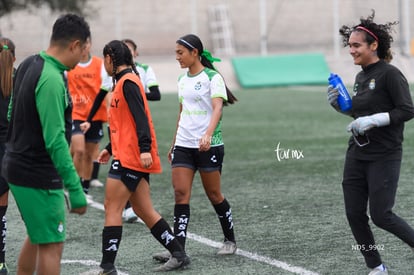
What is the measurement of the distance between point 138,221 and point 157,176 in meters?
3.09

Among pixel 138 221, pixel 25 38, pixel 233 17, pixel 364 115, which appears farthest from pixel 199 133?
pixel 233 17

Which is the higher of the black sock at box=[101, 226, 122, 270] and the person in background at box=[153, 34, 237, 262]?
the person in background at box=[153, 34, 237, 262]

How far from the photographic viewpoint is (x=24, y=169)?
5.38 m

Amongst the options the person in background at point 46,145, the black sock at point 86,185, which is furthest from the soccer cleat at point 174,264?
the black sock at point 86,185

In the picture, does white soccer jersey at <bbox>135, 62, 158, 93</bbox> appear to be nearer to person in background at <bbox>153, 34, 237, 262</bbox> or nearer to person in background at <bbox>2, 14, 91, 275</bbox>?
person in background at <bbox>153, 34, 237, 262</bbox>

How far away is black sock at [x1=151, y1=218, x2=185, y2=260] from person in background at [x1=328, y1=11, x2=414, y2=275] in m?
1.42

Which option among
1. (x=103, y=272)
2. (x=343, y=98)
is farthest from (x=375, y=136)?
(x=103, y=272)


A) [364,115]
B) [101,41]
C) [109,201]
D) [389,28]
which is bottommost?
[101,41]

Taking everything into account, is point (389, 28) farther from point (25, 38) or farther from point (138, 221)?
point (25, 38)

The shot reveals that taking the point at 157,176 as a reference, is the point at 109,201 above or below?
above

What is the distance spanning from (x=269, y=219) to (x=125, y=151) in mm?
2672

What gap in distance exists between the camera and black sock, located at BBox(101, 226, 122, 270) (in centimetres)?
683

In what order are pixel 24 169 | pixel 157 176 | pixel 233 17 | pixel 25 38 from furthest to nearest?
pixel 233 17 < pixel 25 38 < pixel 157 176 < pixel 24 169

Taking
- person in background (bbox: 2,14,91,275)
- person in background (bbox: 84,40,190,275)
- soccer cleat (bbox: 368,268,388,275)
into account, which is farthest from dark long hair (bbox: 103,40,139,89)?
soccer cleat (bbox: 368,268,388,275)
